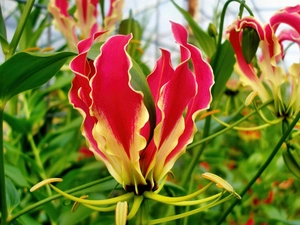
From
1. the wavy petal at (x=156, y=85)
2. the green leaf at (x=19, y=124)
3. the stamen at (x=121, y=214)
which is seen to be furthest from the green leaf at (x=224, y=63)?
the green leaf at (x=19, y=124)

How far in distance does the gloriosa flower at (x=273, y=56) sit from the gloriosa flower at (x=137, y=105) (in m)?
0.20

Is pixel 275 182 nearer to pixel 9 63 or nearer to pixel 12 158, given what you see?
pixel 12 158

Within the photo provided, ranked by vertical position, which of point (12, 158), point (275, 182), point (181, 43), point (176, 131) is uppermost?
point (181, 43)

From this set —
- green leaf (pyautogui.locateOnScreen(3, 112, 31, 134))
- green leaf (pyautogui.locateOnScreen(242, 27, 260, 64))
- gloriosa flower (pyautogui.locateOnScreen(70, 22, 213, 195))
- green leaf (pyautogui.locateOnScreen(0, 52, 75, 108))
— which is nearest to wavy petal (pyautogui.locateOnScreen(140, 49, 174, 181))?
gloriosa flower (pyautogui.locateOnScreen(70, 22, 213, 195))

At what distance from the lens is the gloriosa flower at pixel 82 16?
3.66ft

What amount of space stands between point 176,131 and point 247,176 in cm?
121

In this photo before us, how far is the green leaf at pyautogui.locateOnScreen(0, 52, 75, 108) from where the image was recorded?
0.50 m

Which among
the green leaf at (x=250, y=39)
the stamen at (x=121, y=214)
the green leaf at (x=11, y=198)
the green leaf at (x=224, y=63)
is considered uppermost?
the green leaf at (x=250, y=39)

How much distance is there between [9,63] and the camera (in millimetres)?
502

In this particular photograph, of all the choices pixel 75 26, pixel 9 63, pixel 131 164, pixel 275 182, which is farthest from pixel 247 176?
pixel 9 63

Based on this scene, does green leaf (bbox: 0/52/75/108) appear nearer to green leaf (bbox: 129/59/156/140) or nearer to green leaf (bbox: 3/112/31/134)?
green leaf (bbox: 129/59/156/140)

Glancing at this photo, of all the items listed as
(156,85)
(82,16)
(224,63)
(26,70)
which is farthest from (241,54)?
(82,16)

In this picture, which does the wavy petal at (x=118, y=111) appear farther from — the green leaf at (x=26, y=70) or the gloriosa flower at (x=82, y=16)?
the gloriosa flower at (x=82, y=16)

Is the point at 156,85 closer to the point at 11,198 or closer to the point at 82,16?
the point at 11,198
